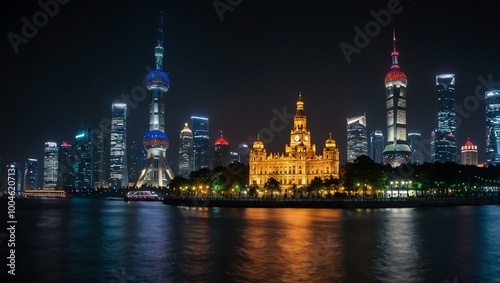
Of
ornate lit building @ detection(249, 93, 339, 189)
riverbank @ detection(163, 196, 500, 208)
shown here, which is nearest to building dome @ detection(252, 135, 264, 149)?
ornate lit building @ detection(249, 93, 339, 189)

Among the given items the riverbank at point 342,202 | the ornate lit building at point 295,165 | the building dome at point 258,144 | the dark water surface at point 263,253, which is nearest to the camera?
the dark water surface at point 263,253

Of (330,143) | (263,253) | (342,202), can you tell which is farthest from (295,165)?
(263,253)

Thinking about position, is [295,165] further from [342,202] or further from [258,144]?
[342,202]

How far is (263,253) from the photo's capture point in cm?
4675

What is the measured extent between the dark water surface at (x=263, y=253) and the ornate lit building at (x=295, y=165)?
11290 centimetres

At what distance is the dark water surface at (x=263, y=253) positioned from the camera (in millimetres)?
37125

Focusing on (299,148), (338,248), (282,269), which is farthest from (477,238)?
(299,148)

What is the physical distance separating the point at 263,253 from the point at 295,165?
467 ft

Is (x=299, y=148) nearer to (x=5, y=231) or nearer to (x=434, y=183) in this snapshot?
(x=434, y=183)

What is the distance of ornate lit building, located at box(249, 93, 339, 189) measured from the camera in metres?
186

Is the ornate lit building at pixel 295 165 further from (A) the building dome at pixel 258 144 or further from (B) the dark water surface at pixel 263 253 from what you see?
(B) the dark water surface at pixel 263 253

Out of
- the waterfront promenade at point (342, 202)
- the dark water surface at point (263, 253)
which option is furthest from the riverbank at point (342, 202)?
the dark water surface at point (263, 253)

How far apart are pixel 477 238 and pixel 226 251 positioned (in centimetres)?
2990

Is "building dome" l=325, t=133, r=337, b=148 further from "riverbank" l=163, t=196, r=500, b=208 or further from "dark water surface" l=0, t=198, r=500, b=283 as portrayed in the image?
"dark water surface" l=0, t=198, r=500, b=283
